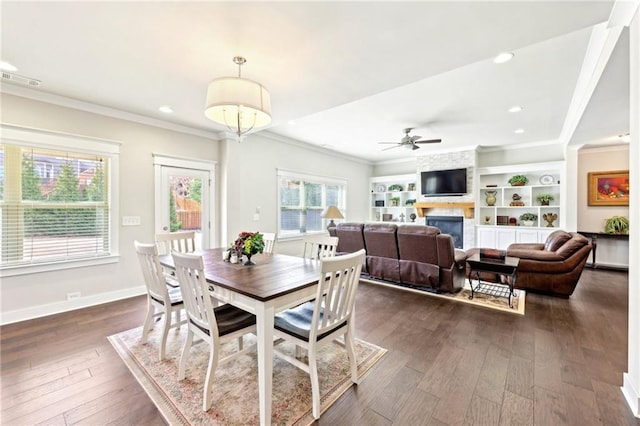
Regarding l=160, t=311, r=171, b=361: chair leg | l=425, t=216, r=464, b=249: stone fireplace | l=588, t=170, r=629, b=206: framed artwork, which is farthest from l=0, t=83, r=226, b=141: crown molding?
l=588, t=170, r=629, b=206: framed artwork

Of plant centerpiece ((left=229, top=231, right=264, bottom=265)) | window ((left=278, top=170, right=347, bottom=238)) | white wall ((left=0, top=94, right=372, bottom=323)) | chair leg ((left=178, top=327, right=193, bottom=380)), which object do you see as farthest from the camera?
window ((left=278, top=170, right=347, bottom=238))

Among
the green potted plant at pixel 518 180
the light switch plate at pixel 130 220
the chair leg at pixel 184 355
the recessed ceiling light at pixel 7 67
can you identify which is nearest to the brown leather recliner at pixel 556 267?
the green potted plant at pixel 518 180

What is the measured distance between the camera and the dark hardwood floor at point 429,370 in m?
1.68

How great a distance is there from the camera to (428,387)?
1.93 metres

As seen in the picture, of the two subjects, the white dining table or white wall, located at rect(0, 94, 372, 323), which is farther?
white wall, located at rect(0, 94, 372, 323)

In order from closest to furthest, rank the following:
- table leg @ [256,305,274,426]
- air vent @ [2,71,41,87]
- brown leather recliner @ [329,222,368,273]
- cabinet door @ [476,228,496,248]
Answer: table leg @ [256,305,274,426] < air vent @ [2,71,41,87] < brown leather recliner @ [329,222,368,273] < cabinet door @ [476,228,496,248]

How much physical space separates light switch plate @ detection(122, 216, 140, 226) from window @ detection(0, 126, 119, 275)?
0.14 meters

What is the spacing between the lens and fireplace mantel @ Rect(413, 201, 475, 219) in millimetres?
6469

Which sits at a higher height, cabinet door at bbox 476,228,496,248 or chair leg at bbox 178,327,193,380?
cabinet door at bbox 476,228,496,248

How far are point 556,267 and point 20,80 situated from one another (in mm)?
6910

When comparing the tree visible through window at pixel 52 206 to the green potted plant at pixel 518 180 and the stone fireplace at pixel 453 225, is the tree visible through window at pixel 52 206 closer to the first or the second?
the stone fireplace at pixel 453 225

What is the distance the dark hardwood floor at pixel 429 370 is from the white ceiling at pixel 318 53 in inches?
103

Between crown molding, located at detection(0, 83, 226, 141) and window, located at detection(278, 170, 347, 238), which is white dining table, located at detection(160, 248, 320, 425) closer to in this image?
crown molding, located at detection(0, 83, 226, 141)

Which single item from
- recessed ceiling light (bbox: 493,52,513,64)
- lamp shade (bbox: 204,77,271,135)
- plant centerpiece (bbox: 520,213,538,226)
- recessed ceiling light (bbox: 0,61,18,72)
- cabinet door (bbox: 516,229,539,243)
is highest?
recessed ceiling light (bbox: 493,52,513,64)
